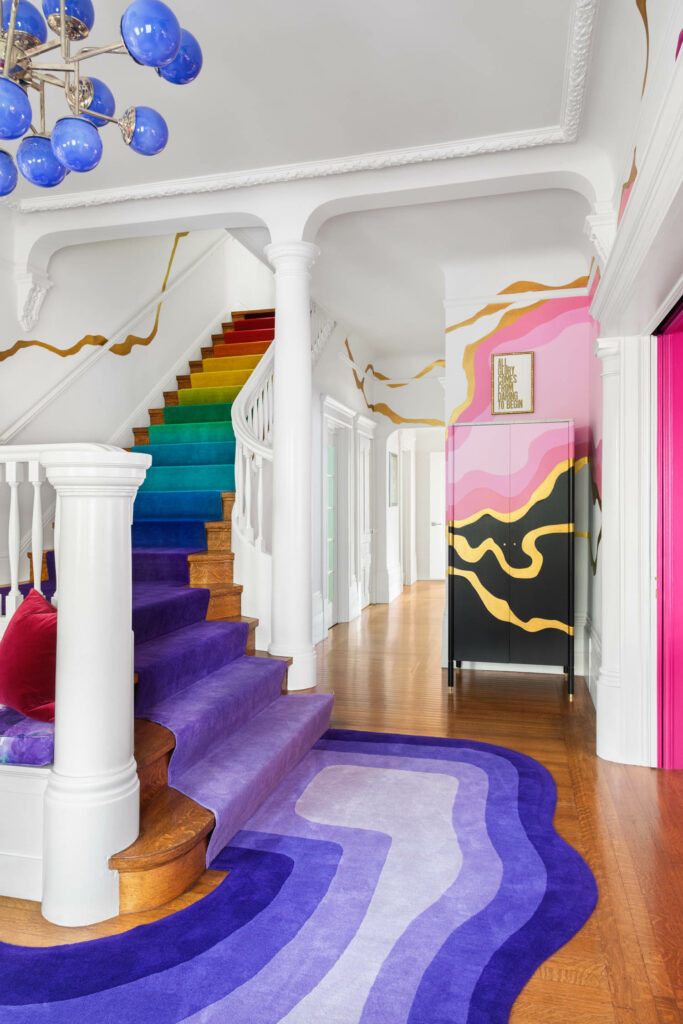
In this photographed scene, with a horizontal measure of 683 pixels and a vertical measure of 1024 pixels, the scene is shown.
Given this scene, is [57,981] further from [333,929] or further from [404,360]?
[404,360]

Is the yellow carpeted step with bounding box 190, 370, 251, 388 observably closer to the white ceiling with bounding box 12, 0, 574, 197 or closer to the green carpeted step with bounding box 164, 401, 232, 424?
the green carpeted step with bounding box 164, 401, 232, 424

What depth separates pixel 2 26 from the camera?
1.71 meters

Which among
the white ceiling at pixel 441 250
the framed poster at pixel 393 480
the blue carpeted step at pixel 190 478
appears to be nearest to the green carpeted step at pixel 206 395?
the blue carpeted step at pixel 190 478

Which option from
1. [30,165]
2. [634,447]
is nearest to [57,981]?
[30,165]

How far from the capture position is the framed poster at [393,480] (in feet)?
28.5

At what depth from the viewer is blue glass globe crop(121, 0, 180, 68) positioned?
1510 mm

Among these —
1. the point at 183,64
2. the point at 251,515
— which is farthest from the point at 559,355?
the point at 183,64

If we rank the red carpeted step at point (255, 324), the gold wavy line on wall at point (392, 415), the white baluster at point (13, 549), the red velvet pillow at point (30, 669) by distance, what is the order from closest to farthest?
1. the red velvet pillow at point (30, 669)
2. the white baluster at point (13, 549)
3. the red carpeted step at point (255, 324)
4. the gold wavy line on wall at point (392, 415)

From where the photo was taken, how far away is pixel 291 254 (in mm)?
3971

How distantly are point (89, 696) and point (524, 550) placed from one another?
318 centimetres

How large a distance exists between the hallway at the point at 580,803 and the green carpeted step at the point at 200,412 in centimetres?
206

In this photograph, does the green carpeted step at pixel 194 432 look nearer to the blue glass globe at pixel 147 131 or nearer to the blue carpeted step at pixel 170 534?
the blue carpeted step at pixel 170 534

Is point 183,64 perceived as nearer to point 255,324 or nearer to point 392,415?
point 255,324

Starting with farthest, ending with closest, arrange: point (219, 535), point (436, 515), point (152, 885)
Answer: point (436, 515)
point (219, 535)
point (152, 885)
